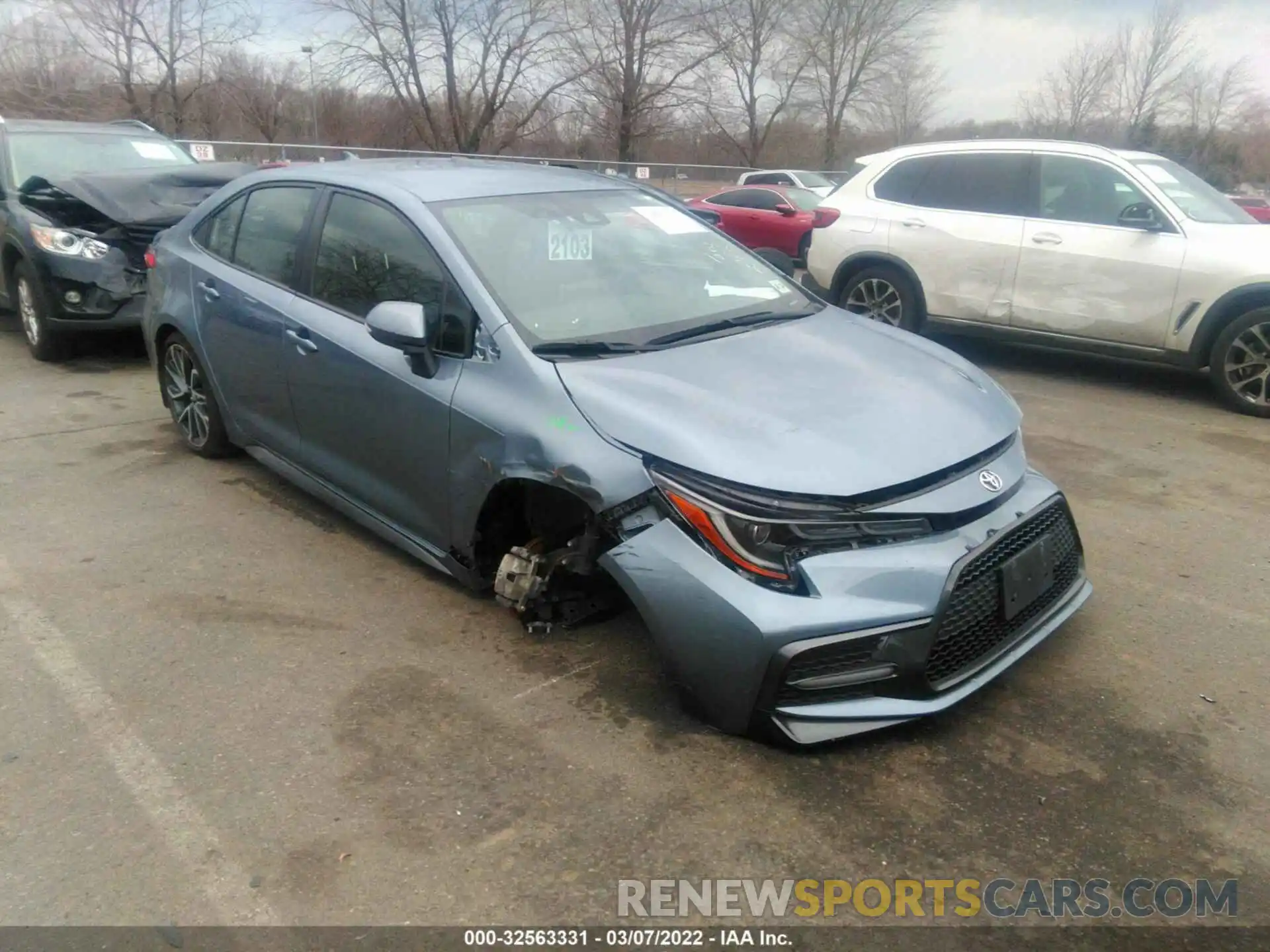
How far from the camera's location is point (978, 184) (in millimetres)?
7691

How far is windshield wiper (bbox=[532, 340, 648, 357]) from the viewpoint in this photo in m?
3.32

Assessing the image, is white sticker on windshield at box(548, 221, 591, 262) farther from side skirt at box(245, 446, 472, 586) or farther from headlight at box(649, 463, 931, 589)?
headlight at box(649, 463, 931, 589)

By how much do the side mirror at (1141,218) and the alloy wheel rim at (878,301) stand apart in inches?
67.7

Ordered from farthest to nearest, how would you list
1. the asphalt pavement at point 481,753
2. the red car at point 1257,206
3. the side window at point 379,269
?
1. the red car at point 1257,206
2. the side window at point 379,269
3. the asphalt pavement at point 481,753

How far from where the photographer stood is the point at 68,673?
332cm

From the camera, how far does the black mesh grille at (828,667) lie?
103 inches

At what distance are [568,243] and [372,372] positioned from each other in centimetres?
90

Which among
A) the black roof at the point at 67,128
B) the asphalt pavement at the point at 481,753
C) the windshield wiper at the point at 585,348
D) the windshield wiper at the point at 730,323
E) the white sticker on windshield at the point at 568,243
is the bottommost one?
the asphalt pavement at the point at 481,753

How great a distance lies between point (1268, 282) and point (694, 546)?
542cm

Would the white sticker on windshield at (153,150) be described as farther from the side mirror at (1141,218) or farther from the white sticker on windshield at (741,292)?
the side mirror at (1141,218)

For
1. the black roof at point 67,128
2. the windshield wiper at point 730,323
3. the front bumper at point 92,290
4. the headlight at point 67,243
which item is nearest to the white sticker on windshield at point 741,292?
the windshield wiper at point 730,323

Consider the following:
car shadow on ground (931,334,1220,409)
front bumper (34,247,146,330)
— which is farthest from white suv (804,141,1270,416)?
front bumper (34,247,146,330)

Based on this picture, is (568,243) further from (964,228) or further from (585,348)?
(964,228)

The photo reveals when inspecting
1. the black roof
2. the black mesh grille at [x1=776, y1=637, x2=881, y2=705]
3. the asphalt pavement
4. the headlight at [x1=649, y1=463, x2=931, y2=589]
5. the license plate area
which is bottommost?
the asphalt pavement
